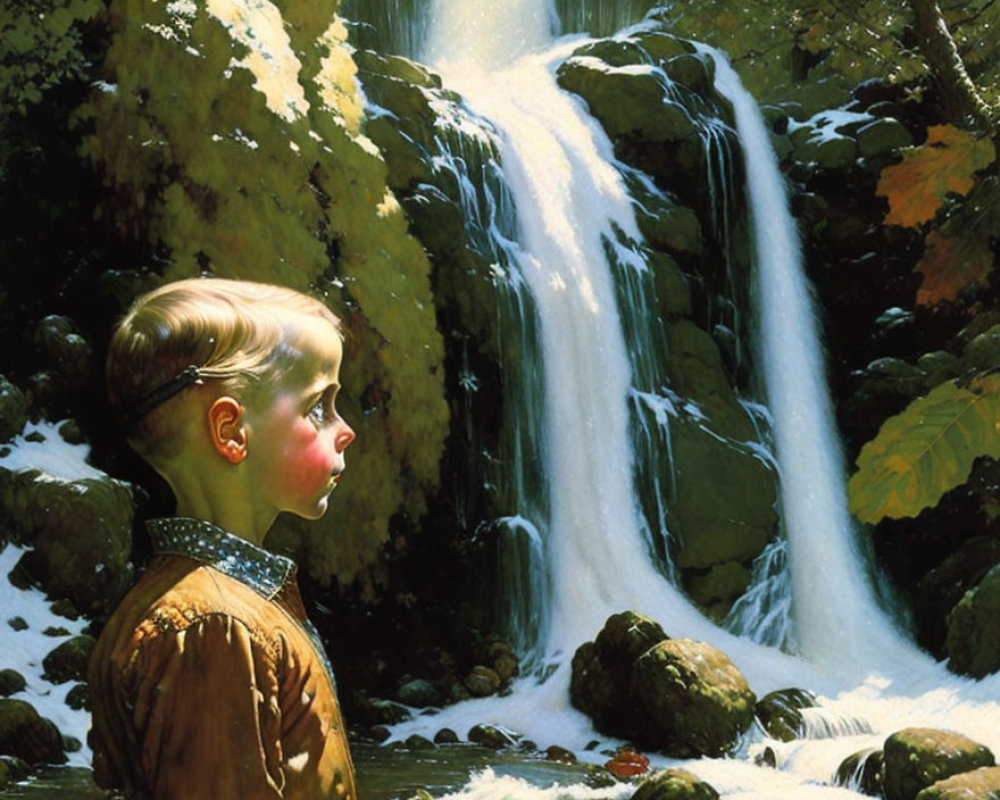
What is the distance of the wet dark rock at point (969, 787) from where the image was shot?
5.70 m

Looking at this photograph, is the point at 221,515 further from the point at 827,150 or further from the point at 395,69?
the point at 827,150

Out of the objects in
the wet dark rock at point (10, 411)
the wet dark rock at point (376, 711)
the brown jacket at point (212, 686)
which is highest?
the wet dark rock at point (10, 411)

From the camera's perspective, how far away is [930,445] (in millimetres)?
1467

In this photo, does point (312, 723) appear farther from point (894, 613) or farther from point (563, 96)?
point (563, 96)

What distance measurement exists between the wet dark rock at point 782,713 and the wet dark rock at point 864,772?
1.97 feet

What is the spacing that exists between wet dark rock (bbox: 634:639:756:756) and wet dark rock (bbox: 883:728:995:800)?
1103 mm

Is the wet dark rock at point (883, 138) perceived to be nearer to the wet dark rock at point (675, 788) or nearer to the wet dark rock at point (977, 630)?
the wet dark rock at point (977, 630)

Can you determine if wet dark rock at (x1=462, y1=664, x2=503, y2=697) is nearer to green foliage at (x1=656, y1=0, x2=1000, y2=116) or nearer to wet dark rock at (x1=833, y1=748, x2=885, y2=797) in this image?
wet dark rock at (x1=833, y1=748, x2=885, y2=797)

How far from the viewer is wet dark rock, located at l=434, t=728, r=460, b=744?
755 cm

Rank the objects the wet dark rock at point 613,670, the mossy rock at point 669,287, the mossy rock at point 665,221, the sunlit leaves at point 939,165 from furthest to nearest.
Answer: the mossy rock at point 665,221 → the mossy rock at point 669,287 → the wet dark rock at point 613,670 → the sunlit leaves at point 939,165

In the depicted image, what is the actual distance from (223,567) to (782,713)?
6.72 metres

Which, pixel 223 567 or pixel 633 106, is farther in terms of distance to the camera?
pixel 633 106

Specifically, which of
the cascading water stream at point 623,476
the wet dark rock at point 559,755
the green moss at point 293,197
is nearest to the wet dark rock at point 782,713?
the cascading water stream at point 623,476

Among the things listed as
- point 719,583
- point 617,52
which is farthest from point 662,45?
point 719,583
